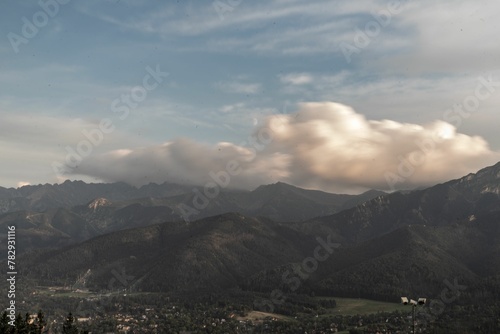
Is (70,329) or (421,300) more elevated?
(421,300)

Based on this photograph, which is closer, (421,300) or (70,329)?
(421,300)

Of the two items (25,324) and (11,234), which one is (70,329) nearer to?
(25,324)

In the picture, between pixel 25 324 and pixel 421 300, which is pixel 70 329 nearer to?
pixel 25 324

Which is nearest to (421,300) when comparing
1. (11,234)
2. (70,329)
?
(70,329)

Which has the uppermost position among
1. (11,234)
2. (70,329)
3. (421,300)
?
(11,234)

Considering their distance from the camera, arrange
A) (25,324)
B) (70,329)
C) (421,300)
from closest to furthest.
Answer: (421,300)
(25,324)
(70,329)

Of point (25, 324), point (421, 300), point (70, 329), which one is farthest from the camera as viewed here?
point (70, 329)

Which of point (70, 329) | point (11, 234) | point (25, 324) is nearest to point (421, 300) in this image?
point (25, 324)

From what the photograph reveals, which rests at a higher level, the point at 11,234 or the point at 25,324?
the point at 11,234

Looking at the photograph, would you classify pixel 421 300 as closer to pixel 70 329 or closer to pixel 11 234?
pixel 70 329
